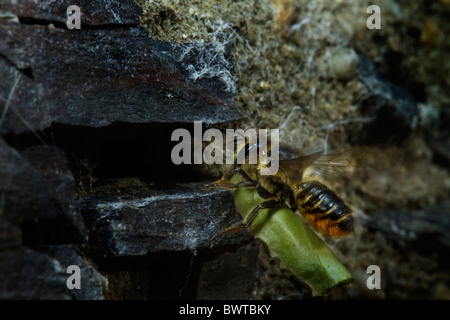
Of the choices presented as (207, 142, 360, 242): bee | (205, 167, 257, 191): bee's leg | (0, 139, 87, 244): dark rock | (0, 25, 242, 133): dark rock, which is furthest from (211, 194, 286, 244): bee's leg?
(0, 139, 87, 244): dark rock

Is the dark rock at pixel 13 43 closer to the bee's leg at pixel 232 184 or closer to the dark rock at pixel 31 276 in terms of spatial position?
the dark rock at pixel 31 276

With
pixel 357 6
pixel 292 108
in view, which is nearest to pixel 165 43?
pixel 292 108

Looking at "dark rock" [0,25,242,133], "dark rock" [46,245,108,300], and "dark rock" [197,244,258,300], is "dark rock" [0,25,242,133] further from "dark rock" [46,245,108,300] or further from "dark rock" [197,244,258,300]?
"dark rock" [197,244,258,300]

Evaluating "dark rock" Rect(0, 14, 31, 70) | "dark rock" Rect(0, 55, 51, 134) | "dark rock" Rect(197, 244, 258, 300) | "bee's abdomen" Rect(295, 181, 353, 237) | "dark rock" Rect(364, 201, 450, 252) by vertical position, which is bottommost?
"dark rock" Rect(197, 244, 258, 300)

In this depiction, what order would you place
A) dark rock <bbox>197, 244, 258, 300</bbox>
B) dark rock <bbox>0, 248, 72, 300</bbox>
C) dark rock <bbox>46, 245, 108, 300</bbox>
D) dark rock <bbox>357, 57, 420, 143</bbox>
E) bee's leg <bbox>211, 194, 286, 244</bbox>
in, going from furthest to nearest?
1. dark rock <bbox>357, 57, 420, 143</bbox>
2. dark rock <bbox>197, 244, 258, 300</bbox>
3. bee's leg <bbox>211, 194, 286, 244</bbox>
4. dark rock <bbox>46, 245, 108, 300</bbox>
5. dark rock <bbox>0, 248, 72, 300</bbox>

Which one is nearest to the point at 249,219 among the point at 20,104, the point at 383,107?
the point at 20,104

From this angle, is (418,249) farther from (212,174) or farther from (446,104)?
(212,174)

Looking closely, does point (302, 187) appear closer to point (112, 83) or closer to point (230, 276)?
point (230, 276)

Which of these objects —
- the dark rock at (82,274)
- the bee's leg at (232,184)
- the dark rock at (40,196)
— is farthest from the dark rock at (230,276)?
the dark rock at (40,196)
